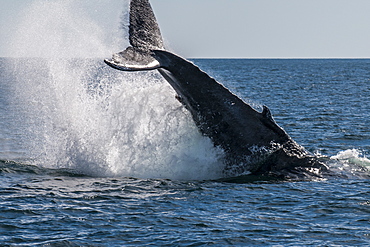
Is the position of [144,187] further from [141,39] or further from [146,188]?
[141,39]

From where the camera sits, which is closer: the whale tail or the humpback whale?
the whale tail

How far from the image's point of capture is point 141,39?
10.8 meters

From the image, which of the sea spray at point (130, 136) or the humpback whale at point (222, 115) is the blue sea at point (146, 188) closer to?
the sea spray at point (130, 136)

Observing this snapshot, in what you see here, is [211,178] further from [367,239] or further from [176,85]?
[367,239]

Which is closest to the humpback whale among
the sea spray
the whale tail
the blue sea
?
the whale tail

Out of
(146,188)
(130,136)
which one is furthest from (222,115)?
(130,136)

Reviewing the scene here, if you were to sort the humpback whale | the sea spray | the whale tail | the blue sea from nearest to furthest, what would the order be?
1. the blue sea
2. the whale tail
3. the humpback whale
4. the sea spray

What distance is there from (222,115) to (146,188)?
187 cm

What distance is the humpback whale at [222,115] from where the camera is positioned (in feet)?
34.6

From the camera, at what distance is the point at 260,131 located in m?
11.1

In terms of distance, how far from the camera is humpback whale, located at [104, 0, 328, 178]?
416 inches

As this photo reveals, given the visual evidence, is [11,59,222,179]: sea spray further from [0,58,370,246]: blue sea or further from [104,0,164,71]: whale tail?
[104,0,164,71]: whale tail

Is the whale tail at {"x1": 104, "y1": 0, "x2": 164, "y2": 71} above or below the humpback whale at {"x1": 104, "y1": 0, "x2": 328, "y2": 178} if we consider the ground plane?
above

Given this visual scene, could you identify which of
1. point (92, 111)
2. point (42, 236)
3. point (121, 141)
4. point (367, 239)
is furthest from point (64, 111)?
A: point (367, 239)
